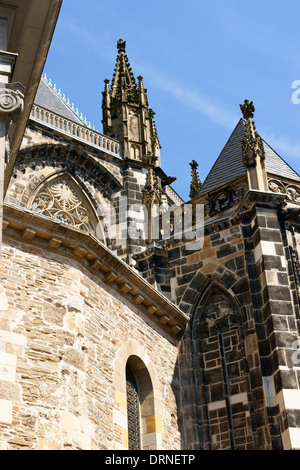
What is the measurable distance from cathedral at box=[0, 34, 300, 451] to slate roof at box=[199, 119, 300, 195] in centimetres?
5

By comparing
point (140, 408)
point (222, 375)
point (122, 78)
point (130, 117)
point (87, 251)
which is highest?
point (122, 78)

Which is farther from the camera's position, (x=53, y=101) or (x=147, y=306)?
(x=53, y=101)

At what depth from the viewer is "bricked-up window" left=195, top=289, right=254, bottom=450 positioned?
15.2 m

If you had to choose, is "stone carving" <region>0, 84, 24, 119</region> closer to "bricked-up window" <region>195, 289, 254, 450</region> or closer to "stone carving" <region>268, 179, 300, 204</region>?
"bricked-up window" <region>195, 289, 254, 450</region>

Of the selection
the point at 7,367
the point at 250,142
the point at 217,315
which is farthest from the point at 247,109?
the point at 7,367

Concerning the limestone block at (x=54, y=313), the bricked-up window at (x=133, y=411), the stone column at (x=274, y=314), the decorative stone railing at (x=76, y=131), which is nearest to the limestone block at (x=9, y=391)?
the limestone block at (x=54, y=313)

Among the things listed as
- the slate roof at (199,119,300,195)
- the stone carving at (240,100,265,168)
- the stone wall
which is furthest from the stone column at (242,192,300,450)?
the stone wall

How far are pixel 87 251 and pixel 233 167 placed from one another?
7.69 m

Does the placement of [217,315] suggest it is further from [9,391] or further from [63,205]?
[63,205]

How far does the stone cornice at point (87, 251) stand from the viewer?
11781 mm

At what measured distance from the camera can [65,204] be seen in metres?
22.5

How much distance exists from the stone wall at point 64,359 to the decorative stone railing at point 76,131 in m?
10.7

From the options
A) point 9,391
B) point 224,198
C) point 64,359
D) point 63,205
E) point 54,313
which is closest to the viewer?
point 9,391

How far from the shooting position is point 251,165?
57.2 ft
